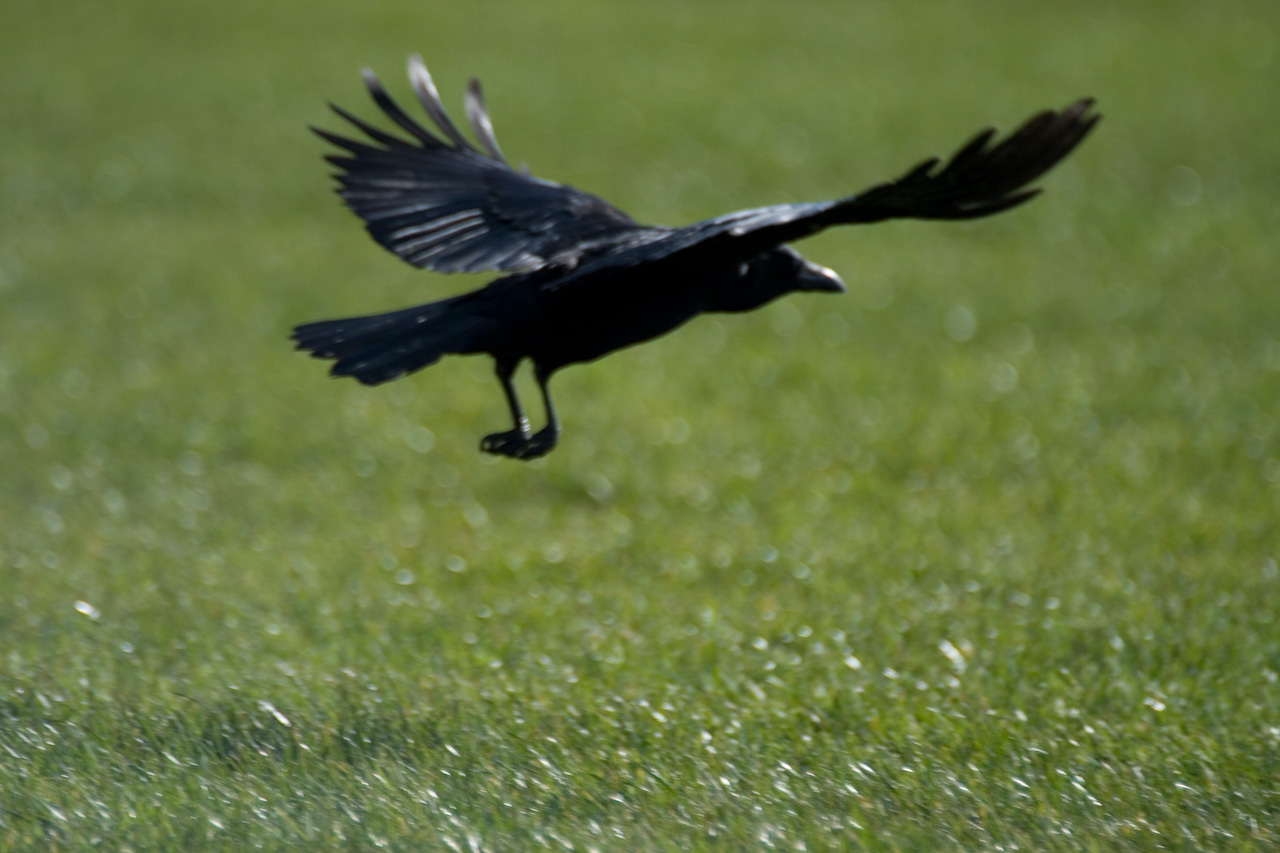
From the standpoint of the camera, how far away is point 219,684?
508cm

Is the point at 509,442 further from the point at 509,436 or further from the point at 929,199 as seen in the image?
the point at 929,199

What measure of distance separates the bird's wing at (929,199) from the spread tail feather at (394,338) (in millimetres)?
365

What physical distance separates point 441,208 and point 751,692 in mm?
2061

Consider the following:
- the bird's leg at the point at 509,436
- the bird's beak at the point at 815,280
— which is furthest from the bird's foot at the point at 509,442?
the bird's beak at the point at 815,280

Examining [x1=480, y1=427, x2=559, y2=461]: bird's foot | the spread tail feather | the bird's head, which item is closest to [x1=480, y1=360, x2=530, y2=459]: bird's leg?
[x1=480, y1=427, x2=559, y2=461]: bird's foot

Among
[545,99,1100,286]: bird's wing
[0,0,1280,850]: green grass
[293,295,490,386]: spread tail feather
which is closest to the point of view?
[545,99,1100,286]: bird's wing

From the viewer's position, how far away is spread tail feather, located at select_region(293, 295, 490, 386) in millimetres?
3840

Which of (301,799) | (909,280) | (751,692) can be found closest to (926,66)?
(909,280)

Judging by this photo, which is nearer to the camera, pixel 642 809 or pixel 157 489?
pixel 642 809

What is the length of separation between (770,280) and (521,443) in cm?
89

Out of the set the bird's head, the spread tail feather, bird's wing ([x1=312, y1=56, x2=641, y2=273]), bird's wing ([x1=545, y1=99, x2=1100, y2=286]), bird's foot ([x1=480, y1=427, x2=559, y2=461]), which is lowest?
bird's foot ([x1=480, y1=427, x2=559, y2=461])

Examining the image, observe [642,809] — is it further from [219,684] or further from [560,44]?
[560,44]

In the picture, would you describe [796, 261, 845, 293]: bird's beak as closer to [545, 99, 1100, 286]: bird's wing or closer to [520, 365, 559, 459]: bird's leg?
[545, 99, 1100, 286]: bird's wing

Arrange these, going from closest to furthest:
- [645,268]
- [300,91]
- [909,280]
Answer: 1. [645,268]
2. [909,280]
3. [300,91]
